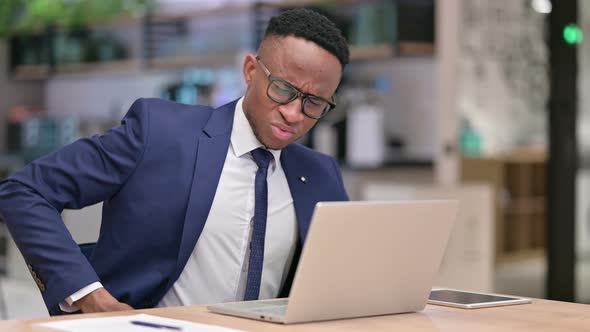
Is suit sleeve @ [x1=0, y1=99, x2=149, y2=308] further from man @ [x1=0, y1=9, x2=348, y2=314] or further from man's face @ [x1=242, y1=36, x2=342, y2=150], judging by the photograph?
man's face @ [x1=242, y1=36, x2=342, y2=150]

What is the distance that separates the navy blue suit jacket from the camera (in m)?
1.95

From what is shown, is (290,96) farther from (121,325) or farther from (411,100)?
(411,100)

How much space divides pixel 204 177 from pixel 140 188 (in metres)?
0.13

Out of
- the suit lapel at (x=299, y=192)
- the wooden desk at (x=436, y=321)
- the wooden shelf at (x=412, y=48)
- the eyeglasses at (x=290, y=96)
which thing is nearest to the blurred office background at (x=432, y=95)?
the wooden shelf at (x=412, y=48)

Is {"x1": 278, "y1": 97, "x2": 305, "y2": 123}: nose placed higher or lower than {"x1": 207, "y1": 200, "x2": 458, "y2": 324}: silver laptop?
higher

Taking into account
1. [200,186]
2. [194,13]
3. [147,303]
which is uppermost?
[194,13]

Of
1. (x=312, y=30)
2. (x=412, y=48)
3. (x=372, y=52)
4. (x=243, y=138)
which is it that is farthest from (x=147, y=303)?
(x=372, y=52)

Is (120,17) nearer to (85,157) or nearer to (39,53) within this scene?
(39,53)

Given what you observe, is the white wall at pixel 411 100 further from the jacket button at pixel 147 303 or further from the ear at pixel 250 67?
the jacket button at pixel 147 303

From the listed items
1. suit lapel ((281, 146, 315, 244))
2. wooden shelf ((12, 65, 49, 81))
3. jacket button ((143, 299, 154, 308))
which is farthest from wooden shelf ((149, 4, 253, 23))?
jacket button ((143, 299, 154, 308))

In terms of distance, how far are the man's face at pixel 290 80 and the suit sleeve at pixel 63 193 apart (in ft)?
0.77

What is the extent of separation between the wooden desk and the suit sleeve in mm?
247

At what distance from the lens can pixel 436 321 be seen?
5.55ft

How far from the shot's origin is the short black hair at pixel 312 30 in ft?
6.55
